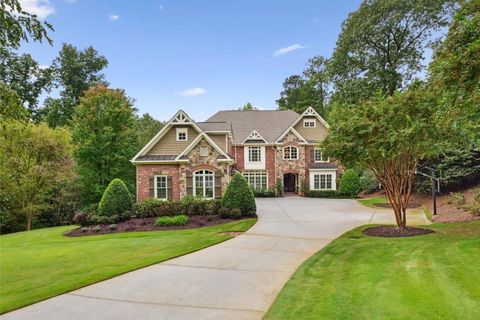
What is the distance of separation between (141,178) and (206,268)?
14373 mm

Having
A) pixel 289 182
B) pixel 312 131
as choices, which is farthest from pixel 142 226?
pixel 312 131

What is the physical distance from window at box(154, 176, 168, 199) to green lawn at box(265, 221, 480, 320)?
13.7 metres

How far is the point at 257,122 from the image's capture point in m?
34.9

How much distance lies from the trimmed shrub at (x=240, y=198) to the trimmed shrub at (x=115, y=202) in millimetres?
5500

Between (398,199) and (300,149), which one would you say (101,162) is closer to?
(300,149)

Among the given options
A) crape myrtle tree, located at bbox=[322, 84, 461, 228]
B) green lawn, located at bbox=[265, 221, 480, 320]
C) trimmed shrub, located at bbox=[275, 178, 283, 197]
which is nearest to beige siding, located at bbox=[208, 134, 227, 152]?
trimmed shrub, located at bbox=[275, 178, 283, 197]

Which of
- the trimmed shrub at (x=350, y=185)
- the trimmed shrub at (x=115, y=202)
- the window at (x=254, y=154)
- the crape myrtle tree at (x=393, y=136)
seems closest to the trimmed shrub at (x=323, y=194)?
the trimmed shrub at (x=350, y=185)

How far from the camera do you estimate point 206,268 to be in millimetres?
8375

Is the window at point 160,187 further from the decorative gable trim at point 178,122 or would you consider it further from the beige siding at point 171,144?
the decorative gable trim at point 178,122

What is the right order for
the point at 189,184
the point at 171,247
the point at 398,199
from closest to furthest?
the point at 171,247, the point at 398,199, the point at 189,184

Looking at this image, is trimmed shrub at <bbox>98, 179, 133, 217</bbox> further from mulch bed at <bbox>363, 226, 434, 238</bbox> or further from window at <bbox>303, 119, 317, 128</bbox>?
window at <bbox>303, 119, 317, 128</bbox>

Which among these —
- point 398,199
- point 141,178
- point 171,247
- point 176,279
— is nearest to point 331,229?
point 398,199

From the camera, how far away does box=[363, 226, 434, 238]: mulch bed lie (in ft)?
37.9

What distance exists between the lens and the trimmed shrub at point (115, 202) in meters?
17.8
